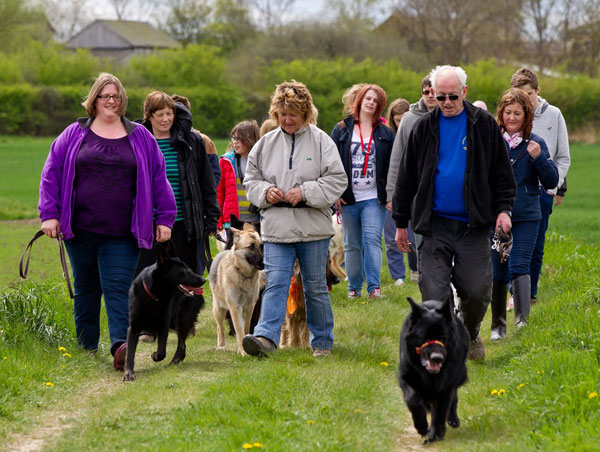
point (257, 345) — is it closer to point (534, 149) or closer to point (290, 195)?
point (290, 195)

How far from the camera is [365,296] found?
10.6 m

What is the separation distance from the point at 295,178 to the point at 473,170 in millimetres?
1540

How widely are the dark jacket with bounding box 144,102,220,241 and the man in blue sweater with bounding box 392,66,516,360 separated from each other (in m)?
2.24

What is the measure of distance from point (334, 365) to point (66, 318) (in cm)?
282

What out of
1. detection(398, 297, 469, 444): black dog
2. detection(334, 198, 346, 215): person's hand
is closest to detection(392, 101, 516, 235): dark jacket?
detection(398, 297, 469, 444): black dog

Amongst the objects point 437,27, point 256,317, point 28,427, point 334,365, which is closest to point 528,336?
point 334,365

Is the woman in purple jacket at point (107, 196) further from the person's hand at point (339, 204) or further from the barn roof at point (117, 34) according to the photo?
the barn roof at point (117, 34)

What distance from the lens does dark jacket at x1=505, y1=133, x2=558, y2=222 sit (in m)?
7.85

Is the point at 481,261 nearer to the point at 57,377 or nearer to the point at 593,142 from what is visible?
the point at 57,377

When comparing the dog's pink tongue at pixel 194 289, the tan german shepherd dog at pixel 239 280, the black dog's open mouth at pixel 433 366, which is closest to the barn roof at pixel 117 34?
the tan german shepherd dog at pixel 239 280

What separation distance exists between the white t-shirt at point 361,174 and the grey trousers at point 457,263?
3473mm

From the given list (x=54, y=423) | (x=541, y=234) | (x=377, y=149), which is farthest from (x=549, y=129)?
(x=54, y=423)

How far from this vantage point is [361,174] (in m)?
10.1

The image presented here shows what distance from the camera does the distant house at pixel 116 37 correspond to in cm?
8375
